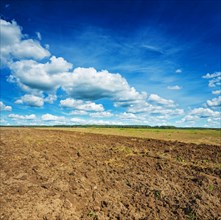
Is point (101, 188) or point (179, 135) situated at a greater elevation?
point (179, 135)

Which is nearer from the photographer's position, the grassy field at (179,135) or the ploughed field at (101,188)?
the ploughed field at (101,188)

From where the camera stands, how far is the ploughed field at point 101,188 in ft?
28.7

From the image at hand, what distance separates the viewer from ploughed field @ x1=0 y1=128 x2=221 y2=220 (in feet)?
28.7

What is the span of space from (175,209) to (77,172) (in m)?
5.05

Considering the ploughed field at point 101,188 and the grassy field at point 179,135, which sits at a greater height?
the grassy field at point 179,135

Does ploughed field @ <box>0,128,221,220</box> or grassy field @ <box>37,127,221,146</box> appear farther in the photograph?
grassy field @ <box>37,127,221,146</box>

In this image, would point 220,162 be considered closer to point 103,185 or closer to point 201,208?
point 201,208

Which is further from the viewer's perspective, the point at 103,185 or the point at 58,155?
the point at 58,155

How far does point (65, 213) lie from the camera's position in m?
8.41

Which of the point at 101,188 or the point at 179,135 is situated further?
the point at 179,135

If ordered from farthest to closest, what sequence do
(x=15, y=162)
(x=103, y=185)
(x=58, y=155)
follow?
1. (x=58, y=155)
2. (x=15, y=162)
3. (x=103, y=185)

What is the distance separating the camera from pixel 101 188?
35.2 feet

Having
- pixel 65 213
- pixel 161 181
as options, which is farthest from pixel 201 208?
pixel 65 213

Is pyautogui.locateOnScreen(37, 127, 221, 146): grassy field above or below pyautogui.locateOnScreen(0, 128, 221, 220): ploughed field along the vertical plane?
above
